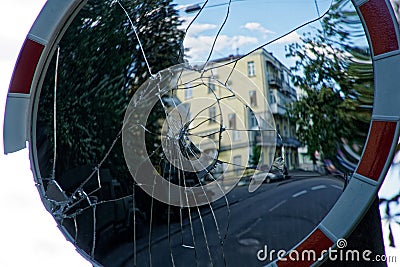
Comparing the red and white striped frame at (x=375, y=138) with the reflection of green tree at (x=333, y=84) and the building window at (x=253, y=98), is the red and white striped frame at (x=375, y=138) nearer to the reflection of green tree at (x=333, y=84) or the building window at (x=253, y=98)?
the reflection of green tree at (x=333, y=84)

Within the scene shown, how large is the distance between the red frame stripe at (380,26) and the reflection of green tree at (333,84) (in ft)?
0.16

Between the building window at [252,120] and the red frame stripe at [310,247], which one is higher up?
the building window at [252,120]

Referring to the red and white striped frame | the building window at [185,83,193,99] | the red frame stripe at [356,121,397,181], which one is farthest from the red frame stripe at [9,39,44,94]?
the red frame stripe at [356,121,397,181]

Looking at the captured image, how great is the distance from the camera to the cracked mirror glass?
92.0 inches

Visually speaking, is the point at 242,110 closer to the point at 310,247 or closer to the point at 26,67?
the point at 310,247

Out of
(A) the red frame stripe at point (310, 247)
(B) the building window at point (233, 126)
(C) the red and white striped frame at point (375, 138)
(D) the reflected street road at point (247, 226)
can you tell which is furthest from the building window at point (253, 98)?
(A) the red frame stripe at point (310, 247)

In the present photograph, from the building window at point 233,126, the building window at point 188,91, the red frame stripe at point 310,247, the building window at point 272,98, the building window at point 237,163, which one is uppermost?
the building window at point 188,91

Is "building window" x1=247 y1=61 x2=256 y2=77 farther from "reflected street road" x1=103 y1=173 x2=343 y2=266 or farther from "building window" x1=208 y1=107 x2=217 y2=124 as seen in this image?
"reflected street road" x1=103 y1=173 x2=343 y2=266

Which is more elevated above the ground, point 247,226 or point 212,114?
point 212,114

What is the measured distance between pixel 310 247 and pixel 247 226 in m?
0.30

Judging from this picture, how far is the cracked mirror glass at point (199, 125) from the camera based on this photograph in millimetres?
2338

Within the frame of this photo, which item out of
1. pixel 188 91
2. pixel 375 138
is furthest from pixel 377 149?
pixel 188 91

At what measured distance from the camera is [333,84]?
2340 millimetres

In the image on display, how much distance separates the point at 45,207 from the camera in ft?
8.84
